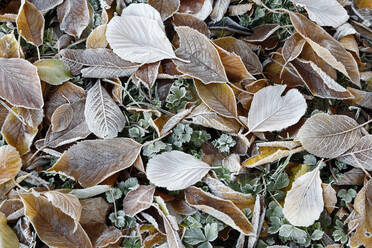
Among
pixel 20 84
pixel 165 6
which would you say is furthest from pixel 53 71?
pixel 165 6

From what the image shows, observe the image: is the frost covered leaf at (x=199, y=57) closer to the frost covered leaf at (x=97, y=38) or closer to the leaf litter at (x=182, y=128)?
the leaf litter at (x=182, y=128)

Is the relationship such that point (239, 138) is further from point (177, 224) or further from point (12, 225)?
point (12, 225)

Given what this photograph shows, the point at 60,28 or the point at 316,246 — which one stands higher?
the point at 60,28

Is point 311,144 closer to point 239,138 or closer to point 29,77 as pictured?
point 239,138

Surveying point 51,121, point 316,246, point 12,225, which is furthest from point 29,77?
point 316,246

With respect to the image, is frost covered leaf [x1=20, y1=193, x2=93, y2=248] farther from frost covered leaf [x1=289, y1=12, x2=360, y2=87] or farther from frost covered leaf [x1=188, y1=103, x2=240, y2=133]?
frost covered leaf [x1=289, y1=12, x2=360, y2=87]

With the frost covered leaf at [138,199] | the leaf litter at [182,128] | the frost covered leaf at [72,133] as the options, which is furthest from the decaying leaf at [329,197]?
the frost covered leaf at [72,133]
